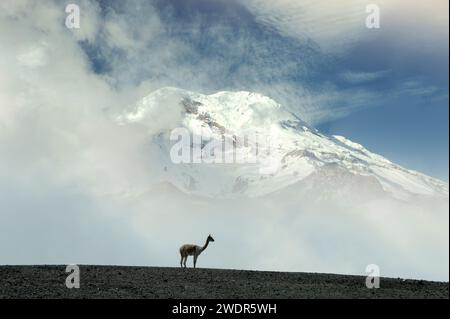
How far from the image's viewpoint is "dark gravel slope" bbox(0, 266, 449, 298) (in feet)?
111

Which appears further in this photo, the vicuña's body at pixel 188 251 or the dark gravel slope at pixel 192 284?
the vicuña's body at pixel 188 251

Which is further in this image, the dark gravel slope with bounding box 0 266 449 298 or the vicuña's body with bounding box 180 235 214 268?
the vicuña's body with bounding box 180 235 214 268

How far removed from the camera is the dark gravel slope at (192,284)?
111 ft

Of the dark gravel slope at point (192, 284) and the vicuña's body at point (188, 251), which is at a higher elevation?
the vicuña's body at point (188, 251)

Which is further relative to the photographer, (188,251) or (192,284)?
(188,251)

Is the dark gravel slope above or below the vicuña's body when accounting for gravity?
below

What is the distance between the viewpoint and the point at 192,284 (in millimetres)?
36906
